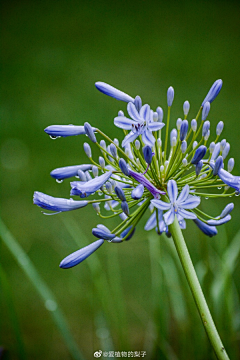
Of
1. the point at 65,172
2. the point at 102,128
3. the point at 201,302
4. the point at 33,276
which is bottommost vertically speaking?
the point at 201,302

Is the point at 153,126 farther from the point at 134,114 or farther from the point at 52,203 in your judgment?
the point at 52,203

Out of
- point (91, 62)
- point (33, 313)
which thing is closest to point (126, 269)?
point (33, 313)

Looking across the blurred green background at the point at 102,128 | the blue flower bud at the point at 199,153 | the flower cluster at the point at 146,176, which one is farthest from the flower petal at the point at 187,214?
the blurred green background at the point at 102,128

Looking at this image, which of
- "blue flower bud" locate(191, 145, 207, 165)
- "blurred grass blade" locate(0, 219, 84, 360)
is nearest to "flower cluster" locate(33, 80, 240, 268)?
"blue flower bud" locate(191, 145, 207, 165)

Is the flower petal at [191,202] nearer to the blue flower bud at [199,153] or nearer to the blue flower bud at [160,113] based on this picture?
the blue flower bud at [199,153]

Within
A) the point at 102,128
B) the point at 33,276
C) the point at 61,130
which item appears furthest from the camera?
the point at 102,128

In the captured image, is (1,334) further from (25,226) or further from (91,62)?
(91,62)

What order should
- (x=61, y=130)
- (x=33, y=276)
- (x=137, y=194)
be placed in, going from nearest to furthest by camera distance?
(x=137, y=194) < (x=61, y=130) < (x=33, y=276)

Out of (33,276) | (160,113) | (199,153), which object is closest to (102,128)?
(33,276)

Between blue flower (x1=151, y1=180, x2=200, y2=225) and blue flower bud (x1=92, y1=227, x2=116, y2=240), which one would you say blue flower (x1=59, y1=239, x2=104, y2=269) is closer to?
blue flower bud (x1=92, y1=227, x2=116, y2=240)
